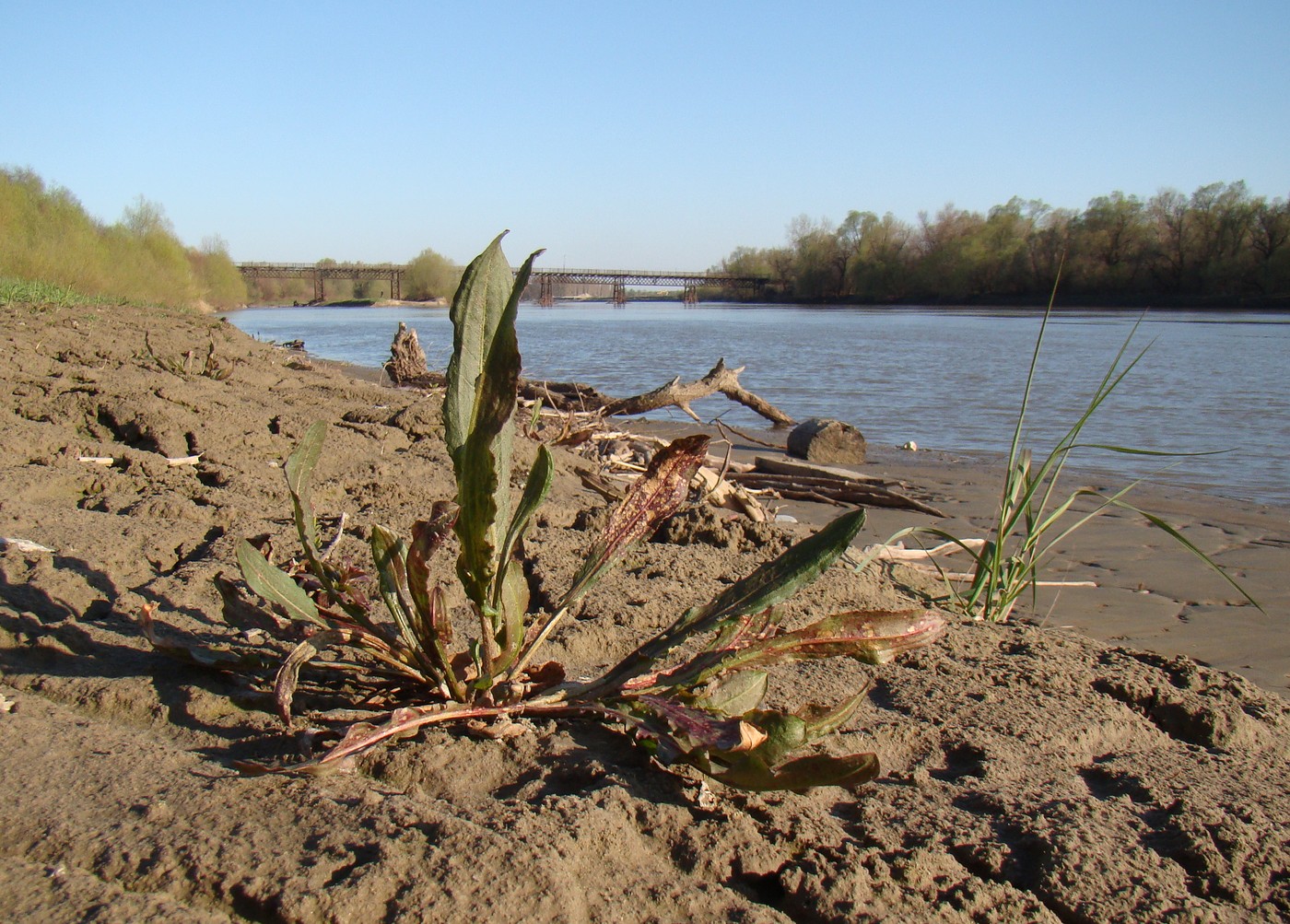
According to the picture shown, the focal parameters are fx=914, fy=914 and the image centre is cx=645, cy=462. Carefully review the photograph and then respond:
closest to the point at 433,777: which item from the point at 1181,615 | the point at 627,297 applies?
the point at 1181,615

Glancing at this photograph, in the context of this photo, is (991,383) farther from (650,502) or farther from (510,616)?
(510,616)

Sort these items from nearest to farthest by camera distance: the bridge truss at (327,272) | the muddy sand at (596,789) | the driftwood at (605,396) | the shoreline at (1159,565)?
the muddy sand at (596,789)
the shoreline at (1159,565)
the driftwood at (605,396)
the bridge truss at (327,272)

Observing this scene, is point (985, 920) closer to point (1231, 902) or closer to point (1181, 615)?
point (1231, 902)

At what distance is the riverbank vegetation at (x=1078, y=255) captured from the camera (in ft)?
180

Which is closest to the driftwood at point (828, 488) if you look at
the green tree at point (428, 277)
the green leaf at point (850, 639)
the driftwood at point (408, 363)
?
the green leaf at point (850, 639)

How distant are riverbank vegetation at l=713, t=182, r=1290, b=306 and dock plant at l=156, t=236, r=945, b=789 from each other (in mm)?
53472

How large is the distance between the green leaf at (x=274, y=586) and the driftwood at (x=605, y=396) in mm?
5271

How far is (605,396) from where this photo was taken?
10.4 m

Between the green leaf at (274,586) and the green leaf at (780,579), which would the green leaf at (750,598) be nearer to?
the green leaf at (780,579)

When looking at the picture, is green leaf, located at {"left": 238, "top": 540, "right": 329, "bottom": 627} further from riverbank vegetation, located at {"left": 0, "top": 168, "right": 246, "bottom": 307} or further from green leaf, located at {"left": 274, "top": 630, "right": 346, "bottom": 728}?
riverbank vegetation, located at {"left": 0, "top": 168, "right": 246, "bottom": 307}

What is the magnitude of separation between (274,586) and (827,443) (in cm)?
698

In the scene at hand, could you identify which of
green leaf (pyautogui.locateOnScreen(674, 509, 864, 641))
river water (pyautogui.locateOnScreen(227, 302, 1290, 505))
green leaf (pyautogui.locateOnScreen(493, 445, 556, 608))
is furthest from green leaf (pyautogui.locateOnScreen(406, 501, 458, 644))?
river water (pyautogui.locateOnScreen(227, 302, 1290, 505))

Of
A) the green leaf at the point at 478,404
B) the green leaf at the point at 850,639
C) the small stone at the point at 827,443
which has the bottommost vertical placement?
the small stone at the point at 827,443

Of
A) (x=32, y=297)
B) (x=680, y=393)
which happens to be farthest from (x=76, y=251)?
(x=680, y=393)
